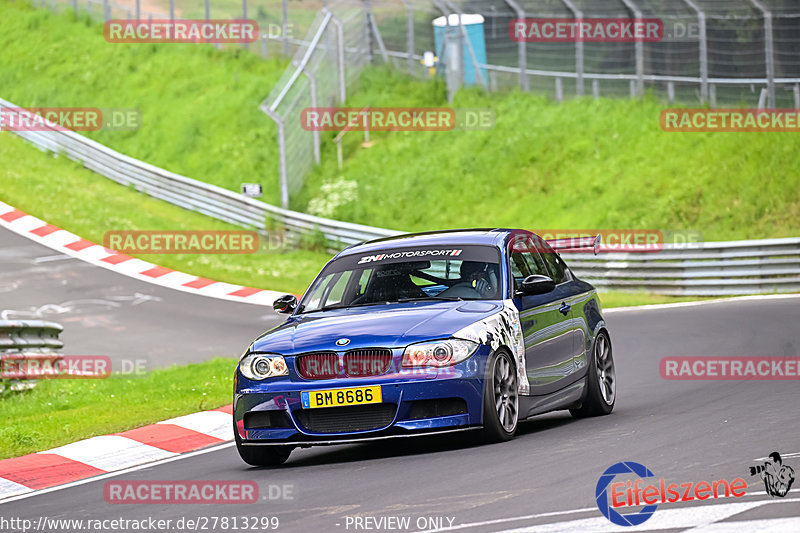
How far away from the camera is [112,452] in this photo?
10844 mm

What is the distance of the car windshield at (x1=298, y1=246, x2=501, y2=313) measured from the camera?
993cm

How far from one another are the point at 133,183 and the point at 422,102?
8.04 metres

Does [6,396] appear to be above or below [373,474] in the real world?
below

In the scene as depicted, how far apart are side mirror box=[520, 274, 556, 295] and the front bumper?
3.39ft

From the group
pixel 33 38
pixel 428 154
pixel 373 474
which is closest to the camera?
pixel 373 474

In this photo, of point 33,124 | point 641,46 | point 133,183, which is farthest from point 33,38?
point 641,46

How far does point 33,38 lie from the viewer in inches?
1932

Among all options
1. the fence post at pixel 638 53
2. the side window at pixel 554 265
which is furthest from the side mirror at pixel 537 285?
the fence post at pixel 638 53

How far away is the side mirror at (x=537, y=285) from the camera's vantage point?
9688 mm

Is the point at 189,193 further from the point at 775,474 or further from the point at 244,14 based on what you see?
the point at 775,474

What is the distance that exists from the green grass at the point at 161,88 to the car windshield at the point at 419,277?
24533 millimetres

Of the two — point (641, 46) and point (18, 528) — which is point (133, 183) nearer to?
point (641, 46)

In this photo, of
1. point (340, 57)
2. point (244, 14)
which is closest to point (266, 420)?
point (340, 57)

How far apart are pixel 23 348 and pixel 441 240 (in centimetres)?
697
